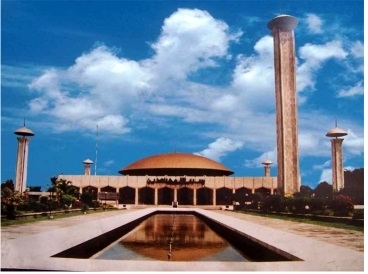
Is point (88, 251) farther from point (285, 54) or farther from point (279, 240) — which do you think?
point (285, 54)

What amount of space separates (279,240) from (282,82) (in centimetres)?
2794

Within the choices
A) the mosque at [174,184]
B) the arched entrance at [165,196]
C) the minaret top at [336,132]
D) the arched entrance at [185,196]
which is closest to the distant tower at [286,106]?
the minaret top at [336,132]

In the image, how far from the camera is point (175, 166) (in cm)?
5559

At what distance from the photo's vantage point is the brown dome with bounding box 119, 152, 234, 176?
183 feet

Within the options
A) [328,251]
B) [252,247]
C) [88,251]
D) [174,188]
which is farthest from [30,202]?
[174,188]

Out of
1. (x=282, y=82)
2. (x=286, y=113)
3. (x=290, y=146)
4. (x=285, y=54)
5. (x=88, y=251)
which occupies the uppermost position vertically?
(x=285, y=54)

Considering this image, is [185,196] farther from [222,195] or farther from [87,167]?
[87,167]

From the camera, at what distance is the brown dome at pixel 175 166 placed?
5588 cm

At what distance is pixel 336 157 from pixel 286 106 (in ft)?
33.1

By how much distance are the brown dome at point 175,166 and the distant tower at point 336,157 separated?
1929 centimetres

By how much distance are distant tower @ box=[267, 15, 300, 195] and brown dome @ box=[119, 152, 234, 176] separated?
20.4 meters

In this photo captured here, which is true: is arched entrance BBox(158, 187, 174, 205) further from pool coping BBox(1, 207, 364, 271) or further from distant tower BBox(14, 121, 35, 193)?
pool coping BBox(1, 207, 364, 271)

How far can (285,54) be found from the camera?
35844 millimetres

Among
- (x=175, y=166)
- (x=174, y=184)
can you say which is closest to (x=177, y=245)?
(x=174, y=184)
